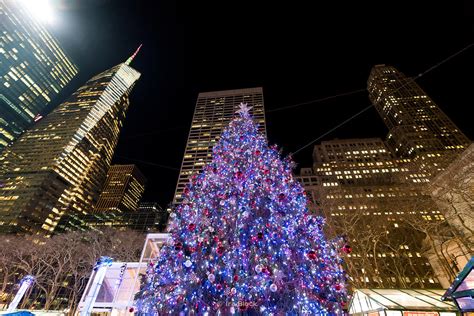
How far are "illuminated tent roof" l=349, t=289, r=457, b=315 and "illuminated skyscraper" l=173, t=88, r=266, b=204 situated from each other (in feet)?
168

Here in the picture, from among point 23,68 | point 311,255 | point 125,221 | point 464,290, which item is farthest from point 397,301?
point 23,68

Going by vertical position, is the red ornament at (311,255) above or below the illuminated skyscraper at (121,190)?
below

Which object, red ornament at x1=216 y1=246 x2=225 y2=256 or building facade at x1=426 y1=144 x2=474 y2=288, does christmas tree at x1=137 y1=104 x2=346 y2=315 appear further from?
building facade at x1=426 y1=144 x2=474 y2=288

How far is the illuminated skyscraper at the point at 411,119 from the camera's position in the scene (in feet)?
224

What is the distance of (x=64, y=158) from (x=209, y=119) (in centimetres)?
7161

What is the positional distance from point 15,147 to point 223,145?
409 ft

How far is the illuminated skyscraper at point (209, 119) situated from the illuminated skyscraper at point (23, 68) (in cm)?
4600

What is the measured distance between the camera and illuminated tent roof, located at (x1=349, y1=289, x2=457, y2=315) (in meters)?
7.07

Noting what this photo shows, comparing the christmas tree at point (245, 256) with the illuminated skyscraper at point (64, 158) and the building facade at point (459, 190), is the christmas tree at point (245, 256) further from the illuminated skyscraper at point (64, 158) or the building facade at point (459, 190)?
the illuminated skyscraper at point (64, 158)

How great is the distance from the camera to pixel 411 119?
78875 millimetres

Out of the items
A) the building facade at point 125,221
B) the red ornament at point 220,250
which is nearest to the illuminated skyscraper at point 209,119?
the building facade at point 125,221

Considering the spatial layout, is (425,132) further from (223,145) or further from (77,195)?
(77,195)

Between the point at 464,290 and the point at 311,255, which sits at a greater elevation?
the point at 311,255

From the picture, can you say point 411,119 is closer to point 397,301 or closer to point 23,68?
point 397,301
